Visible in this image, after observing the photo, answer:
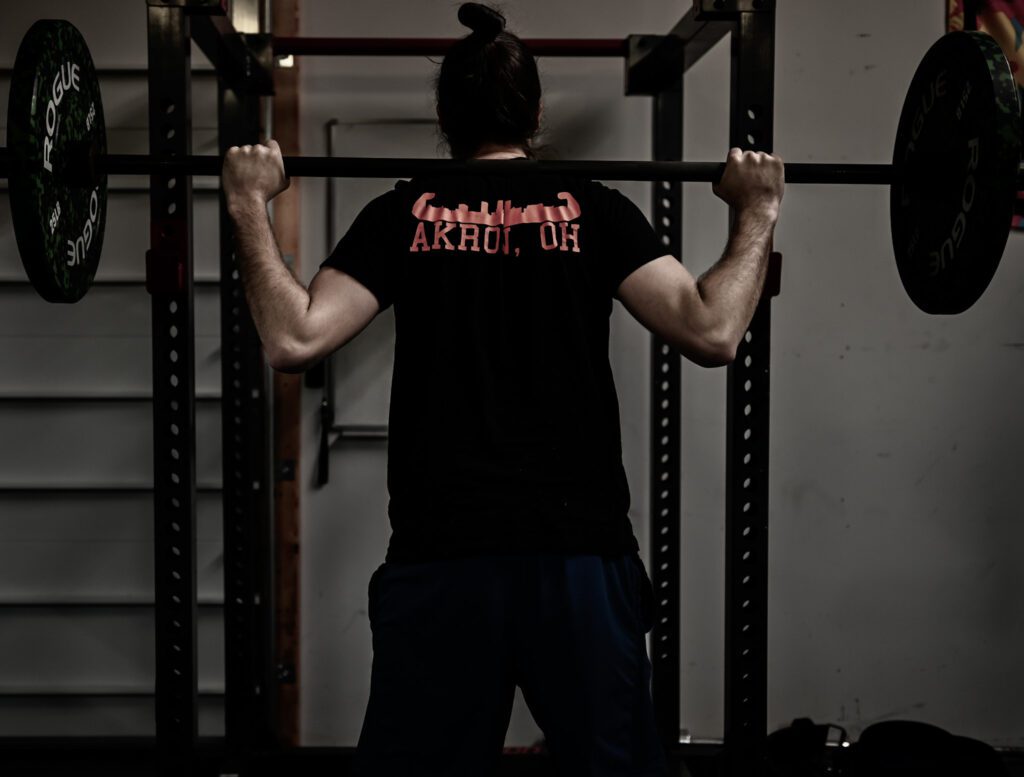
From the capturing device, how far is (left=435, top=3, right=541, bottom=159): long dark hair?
132 centimetres

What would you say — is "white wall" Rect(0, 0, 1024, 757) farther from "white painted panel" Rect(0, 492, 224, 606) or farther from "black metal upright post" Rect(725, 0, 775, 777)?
"black metal upright post" Rect(725, 0, 775, 777)

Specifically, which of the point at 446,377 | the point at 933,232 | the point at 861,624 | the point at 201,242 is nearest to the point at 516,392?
the point at 446,377

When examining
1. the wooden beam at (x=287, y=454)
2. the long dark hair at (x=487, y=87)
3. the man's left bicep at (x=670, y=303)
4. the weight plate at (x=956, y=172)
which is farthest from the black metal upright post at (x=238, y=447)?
the weight plate at (x=956, y=172)

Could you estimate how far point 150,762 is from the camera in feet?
7.88

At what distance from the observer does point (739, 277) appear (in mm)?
1312

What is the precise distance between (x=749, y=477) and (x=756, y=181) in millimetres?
506

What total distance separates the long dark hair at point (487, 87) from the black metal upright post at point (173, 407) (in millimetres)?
483

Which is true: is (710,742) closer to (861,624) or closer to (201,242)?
(861,624)

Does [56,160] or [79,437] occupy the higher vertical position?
[56,160]

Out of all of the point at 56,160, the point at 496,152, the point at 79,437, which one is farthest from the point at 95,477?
the point at 496,152

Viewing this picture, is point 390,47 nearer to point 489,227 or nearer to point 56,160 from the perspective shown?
point 56,160

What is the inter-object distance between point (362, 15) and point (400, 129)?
33 centimetres

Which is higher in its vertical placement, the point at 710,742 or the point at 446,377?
the point at 446,377

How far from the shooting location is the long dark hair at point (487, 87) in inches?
51.9
